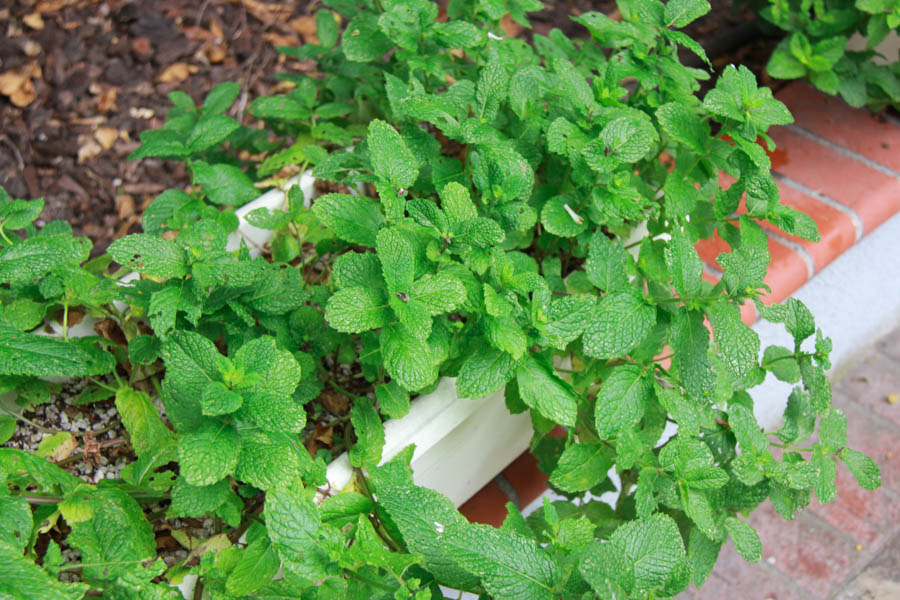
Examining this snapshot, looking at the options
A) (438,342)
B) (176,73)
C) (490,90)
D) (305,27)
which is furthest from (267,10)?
(438,342)

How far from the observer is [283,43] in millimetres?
2039

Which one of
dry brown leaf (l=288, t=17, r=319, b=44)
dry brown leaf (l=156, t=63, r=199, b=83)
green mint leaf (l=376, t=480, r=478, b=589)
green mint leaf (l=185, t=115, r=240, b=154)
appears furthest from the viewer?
dry brown leaf (l=288, t=17, r=319, b=44)

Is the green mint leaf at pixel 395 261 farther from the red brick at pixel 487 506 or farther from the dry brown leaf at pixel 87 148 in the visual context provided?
the dry brown leaf at pixel 87 148

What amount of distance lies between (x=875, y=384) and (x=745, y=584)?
0.58 metres

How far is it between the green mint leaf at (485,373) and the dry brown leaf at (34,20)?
5.28 ft

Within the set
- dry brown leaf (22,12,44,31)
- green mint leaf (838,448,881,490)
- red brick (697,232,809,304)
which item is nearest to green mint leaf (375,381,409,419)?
green mint leaf (838,448,881,490)

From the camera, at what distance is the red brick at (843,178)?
1675 mm

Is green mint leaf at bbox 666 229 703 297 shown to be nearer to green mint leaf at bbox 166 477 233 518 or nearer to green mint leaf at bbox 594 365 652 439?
green mint leaf at bbox 594 365 652 439

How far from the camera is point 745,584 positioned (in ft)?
4.99

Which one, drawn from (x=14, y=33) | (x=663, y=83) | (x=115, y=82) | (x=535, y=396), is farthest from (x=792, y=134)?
(x=14, y=33)

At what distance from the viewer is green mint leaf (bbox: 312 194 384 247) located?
919mm

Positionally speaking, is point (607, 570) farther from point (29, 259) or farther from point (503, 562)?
point (29, 259)

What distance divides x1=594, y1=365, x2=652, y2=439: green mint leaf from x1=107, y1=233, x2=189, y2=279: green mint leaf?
48 cm

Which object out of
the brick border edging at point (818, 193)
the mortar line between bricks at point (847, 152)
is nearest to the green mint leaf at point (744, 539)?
the brick border edging at point (818, 193)
